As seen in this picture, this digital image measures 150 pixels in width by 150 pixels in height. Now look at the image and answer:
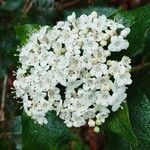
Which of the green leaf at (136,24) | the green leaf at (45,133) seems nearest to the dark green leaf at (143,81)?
the green leaf at (136,24)

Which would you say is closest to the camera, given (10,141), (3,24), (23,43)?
(23,43)

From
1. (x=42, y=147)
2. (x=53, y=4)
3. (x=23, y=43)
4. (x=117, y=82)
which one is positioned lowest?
(x=42, y=147)

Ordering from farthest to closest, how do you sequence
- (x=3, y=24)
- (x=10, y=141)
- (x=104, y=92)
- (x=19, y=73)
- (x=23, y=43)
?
(x=3, y=24), (x=10, y=141), (x=23, y=43), (x=19, y=73), (x=104, y=92)

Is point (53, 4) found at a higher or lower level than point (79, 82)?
higher

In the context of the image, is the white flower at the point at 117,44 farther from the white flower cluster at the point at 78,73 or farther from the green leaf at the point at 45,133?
the green leaf at the point at 45,133

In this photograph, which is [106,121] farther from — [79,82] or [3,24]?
[3,24]

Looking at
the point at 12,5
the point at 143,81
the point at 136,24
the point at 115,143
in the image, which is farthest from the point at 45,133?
the point at 12,5

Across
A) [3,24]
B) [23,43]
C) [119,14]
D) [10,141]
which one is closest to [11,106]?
[10,141]
